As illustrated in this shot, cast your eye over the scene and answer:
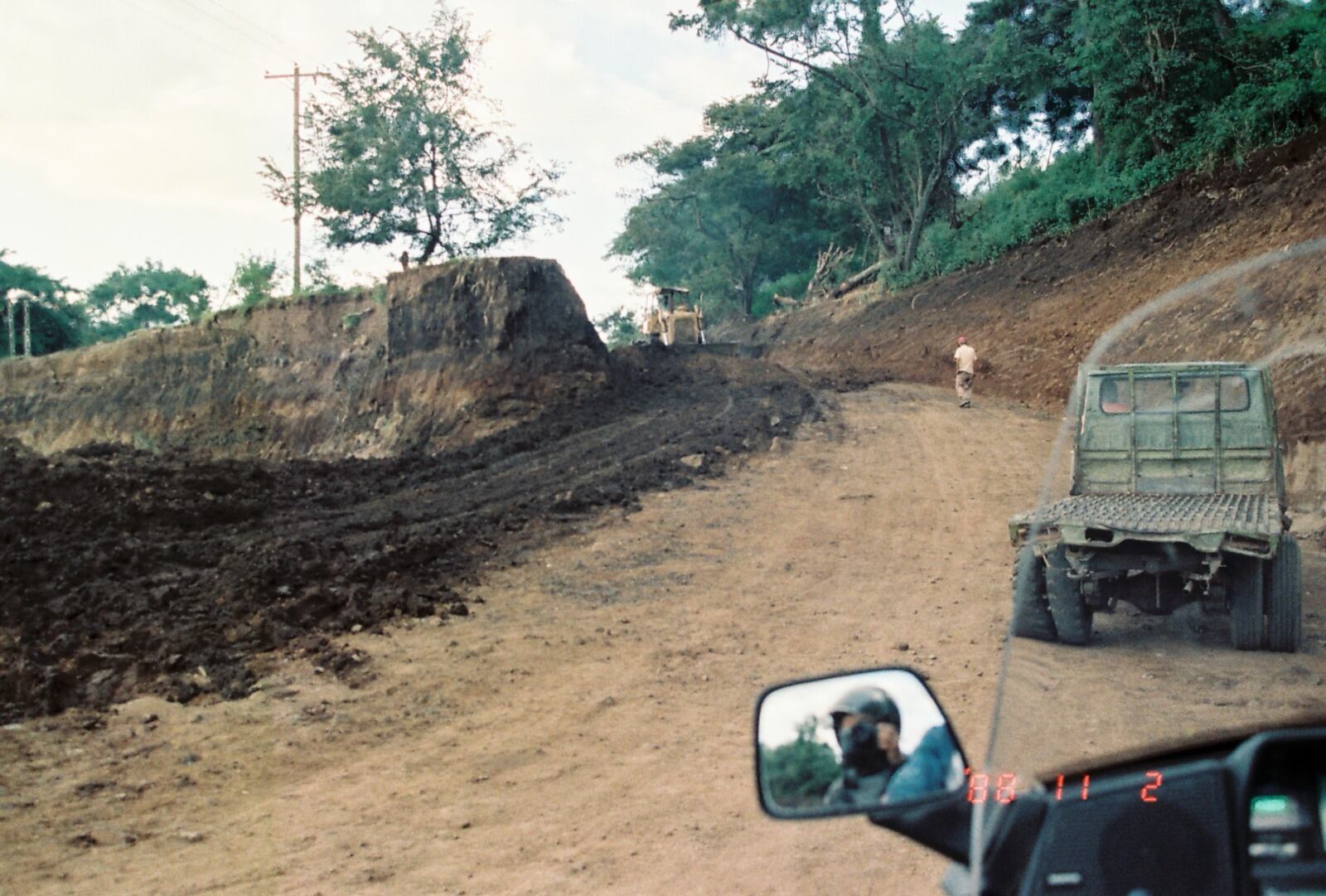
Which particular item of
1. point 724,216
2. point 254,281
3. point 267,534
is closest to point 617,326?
point 724,216

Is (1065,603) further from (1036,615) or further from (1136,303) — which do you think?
(1136,303)

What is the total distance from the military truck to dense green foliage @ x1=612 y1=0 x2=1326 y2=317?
584 inches

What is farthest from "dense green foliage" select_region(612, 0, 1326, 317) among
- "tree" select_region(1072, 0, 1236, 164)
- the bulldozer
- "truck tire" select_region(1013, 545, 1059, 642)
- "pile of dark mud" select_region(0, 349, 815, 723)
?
"truck tire" select_region(1013, 545, 1059, 642)

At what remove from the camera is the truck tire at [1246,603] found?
7211mm

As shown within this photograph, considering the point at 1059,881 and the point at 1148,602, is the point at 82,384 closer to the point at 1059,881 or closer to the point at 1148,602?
the point at 1148,602

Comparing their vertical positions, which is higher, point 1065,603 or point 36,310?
point 36,310

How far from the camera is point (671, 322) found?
35.9 m

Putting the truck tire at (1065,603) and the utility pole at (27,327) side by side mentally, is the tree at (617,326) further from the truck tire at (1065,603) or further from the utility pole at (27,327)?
the truck tire at (1065,603)

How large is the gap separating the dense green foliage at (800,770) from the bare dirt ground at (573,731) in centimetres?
300

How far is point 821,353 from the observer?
113 ft

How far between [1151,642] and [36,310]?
161 ft

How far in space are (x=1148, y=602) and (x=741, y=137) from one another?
42558 millimetres

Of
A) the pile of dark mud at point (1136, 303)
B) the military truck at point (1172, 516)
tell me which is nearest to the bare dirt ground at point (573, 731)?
the military truck at point (1172, 516)

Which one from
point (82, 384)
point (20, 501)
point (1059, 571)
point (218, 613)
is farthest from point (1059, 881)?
point (82, 384)
